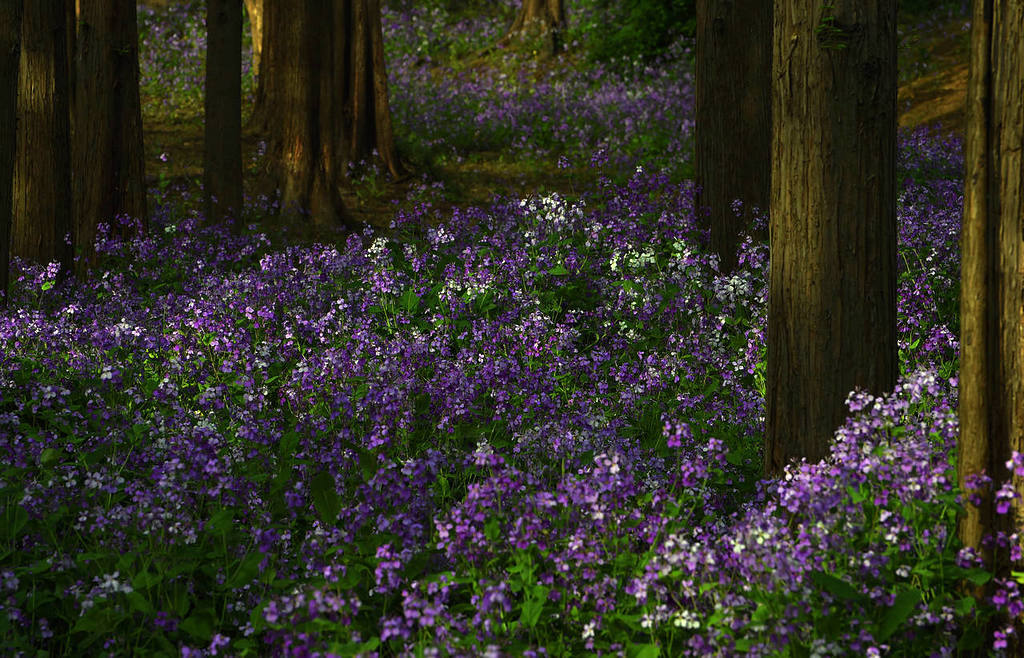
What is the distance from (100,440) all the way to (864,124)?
4.05m

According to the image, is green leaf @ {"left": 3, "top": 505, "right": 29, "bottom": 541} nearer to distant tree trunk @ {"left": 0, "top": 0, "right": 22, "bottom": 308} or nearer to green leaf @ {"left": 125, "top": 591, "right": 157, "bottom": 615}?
green leaf @ {"left": 125, "top": 591, "right": 157, "bottom": 615}

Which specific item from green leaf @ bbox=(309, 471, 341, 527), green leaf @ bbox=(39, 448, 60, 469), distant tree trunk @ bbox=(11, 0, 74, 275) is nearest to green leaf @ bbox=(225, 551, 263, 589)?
green leaf @ bbox=(309, 471, 341, 527)

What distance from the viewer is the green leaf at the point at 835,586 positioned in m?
3.45

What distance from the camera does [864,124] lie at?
4.82 meters

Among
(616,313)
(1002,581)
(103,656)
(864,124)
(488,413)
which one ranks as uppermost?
(864,124)

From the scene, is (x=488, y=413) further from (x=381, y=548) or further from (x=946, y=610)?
(x=946, y=610)

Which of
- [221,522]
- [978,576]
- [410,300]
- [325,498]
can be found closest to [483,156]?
[410,300]

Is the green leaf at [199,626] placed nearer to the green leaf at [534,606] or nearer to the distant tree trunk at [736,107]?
the green leaf at [534,606]

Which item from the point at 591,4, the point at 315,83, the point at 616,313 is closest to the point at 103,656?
the point at 616,313

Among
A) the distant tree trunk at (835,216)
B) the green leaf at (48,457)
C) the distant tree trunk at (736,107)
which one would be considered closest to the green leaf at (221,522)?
Answer: the green leaf at (48,457)

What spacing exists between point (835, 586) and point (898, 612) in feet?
0.79

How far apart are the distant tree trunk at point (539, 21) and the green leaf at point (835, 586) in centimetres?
2220

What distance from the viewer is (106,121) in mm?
9883

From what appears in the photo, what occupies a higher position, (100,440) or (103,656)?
(100,440)
